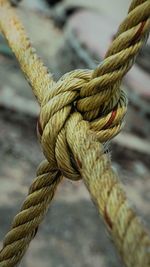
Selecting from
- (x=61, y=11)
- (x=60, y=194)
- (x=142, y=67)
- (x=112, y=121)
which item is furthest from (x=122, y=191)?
(x=61, y=11)

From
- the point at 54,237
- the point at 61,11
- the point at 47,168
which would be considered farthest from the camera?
the point at 61,11

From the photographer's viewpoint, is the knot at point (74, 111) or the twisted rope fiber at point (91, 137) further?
the knot at point (74, 111)

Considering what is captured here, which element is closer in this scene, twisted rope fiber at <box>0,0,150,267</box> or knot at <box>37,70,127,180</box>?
twisted rope fiber at <box>0,0,150,267</box>

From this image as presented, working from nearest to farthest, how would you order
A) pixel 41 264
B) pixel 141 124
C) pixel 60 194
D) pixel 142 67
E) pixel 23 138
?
pixel 41 264 < pixel 60 194 < pixel 23 138 < pixel 141 124 < pixel 142 67

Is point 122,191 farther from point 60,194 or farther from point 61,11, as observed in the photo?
point 61,11
